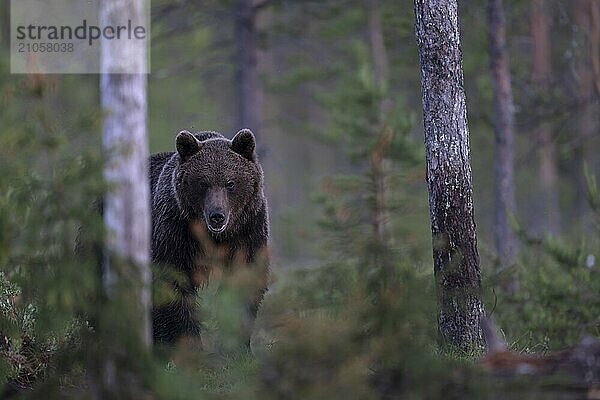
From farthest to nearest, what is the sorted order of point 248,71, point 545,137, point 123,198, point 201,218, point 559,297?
point 545,137 → point 248,71 → point 559,297 → point 201,218 → point 123,198

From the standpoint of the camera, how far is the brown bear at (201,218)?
827 centimetres

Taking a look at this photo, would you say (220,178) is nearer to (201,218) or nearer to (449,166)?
(201,218)

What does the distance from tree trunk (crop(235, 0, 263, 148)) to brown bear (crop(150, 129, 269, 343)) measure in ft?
34.5

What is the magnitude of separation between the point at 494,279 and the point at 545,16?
17.6 metres

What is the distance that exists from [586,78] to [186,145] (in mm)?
15996

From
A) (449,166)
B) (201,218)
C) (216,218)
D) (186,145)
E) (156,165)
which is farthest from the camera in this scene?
(156,165)

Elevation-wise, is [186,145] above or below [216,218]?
above

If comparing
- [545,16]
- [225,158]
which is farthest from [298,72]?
[225,158]

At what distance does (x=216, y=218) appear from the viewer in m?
7.96

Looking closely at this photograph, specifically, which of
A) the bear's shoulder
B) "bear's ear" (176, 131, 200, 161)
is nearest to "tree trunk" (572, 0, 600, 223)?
the bear's shoulder

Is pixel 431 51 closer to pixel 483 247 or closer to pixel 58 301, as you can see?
pixel 58 301

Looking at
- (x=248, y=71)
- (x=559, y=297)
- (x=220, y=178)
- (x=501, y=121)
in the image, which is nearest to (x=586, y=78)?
(x=501, y=121)

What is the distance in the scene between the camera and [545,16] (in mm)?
21797

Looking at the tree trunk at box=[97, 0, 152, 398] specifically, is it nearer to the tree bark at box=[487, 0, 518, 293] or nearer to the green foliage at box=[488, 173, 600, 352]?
the green foliage at box=[488, 173, 600, 352]
